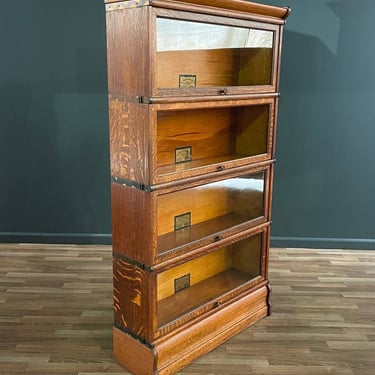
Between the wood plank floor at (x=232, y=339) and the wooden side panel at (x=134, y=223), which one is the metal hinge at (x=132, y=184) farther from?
the wood plank floor at (x=232, y=339)

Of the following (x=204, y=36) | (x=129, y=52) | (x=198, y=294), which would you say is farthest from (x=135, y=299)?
(x=204, y=36)

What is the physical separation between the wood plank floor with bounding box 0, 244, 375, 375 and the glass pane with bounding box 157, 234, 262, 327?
0.19m

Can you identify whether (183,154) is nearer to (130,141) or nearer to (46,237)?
(130,141)

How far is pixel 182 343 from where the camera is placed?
158cm

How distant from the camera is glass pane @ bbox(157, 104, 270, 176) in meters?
1.57

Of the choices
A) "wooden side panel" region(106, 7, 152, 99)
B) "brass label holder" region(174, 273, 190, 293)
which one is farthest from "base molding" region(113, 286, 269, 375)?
"wooden side panel" region(106, 7, 152, 99)

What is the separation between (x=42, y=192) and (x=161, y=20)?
1.53 m

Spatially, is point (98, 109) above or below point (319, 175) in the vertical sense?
above

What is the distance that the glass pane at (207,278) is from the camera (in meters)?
1.65

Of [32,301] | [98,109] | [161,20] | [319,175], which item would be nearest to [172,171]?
[161,20]

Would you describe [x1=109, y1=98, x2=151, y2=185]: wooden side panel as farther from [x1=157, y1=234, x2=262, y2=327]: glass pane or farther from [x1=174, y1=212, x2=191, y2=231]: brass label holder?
[x1=157, y1=234, x2=262, y2=327]: glass pane

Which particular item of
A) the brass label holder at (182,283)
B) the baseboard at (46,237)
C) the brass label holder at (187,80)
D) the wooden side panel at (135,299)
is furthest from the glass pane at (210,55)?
the baseboard at (46,237)

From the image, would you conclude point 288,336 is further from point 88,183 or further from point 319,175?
point 88,183

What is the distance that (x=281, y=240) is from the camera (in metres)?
2.62
